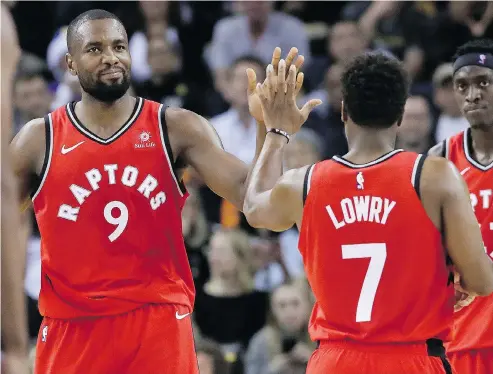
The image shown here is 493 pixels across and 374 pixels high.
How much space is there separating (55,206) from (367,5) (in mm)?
5988

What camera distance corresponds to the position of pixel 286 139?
508 cm

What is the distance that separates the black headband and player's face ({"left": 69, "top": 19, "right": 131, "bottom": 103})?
1.92 m

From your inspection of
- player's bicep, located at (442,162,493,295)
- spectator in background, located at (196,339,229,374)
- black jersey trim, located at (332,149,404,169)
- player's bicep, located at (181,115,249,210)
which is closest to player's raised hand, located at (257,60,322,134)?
player's bicep, located at (181,115,249,210)

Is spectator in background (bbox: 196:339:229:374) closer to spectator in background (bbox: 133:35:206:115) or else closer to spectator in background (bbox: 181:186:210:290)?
spectator in background (bbox: 181:186:210:290)

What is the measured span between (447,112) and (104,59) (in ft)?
15.6

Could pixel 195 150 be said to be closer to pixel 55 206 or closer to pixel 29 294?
pixel 55 206

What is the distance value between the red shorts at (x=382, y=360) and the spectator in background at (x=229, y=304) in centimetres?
381

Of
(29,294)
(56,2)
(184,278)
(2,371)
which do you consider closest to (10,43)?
(2,371)

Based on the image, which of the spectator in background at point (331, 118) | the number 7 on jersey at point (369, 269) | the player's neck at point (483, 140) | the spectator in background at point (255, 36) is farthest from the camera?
the spectator in background at point (255, 36)

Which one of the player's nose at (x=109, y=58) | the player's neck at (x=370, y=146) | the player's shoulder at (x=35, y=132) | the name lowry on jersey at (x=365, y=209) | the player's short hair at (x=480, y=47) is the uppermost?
the player's nose at (x=109, y=58)

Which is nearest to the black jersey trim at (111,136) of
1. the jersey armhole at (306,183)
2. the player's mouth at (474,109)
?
the jersey armhole at (306,183)

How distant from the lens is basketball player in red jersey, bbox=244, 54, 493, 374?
169 inches

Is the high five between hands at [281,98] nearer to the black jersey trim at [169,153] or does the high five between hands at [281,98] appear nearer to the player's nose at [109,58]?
the black jersey trim at [169,153]

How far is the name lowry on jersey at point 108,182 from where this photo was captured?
17.2 ft
